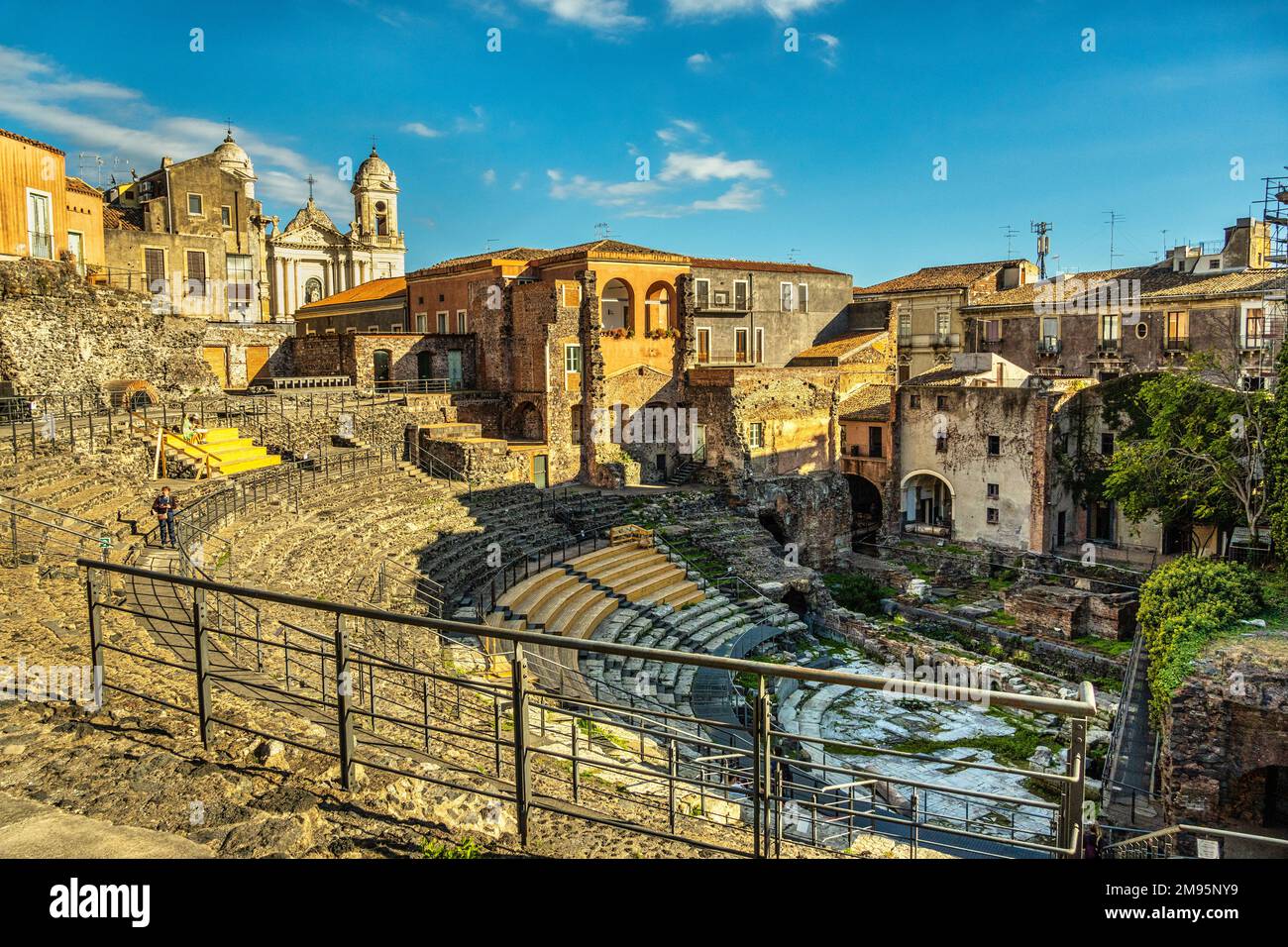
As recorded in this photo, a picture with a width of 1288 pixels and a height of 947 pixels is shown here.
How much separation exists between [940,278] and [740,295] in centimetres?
1185

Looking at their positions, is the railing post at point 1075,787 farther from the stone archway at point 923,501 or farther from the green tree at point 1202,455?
the stone archway at point 923,501

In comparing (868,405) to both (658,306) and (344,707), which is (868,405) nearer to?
(658,306)

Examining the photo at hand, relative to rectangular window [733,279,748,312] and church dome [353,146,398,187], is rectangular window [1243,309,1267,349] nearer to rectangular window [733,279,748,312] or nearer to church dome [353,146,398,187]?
rectangular window [733,279,748,312]

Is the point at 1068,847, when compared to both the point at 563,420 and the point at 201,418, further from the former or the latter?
the point at 563,420

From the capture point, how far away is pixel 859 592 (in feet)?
100

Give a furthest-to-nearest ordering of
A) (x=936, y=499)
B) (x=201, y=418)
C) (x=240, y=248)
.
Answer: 1. (x=240, y=248)
2. (x=936, y=499)
3. (x=201, y=418)

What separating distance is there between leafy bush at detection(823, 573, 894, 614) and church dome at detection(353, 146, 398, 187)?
49.0 m

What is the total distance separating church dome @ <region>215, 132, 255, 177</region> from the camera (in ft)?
188

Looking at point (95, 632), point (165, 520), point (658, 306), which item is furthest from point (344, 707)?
point (658, 306)

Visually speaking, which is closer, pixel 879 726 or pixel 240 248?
pixel 879 726

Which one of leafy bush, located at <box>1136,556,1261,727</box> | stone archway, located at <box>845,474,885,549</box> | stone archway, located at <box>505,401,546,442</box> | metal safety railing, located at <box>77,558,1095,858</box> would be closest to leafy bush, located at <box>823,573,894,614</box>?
stone archway, located at <box>845,474,885,549</box>
